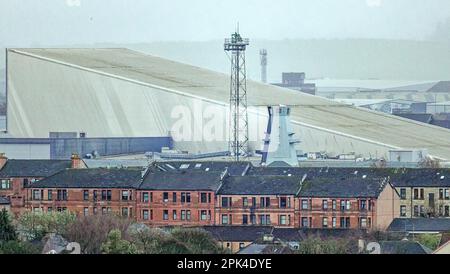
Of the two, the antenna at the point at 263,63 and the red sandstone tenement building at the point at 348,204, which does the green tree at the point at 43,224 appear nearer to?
the red sandstone tenement building at the point at 348,204

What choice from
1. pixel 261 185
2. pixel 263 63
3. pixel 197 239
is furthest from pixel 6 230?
pixel 263 63

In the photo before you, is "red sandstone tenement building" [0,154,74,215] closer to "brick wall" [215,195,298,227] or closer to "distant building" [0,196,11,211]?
"distant building" [0,196,11,211]

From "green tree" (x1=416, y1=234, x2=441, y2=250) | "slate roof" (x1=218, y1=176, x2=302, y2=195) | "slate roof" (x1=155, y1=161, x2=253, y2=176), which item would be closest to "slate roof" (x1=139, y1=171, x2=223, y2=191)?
"slate roof" (x1=218, y1=176, x2=302, y2=195)

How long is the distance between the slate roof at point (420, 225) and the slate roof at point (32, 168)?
572 centimetres

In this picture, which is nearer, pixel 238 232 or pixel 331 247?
pixel 331 247

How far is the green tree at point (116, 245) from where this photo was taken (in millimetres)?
9748

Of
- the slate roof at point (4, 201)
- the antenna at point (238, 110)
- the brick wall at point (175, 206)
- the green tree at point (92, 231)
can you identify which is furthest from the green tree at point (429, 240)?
the antenna at point (238, 110)

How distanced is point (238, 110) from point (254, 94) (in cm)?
269

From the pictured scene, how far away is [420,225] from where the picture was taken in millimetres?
16312

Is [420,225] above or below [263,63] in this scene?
below

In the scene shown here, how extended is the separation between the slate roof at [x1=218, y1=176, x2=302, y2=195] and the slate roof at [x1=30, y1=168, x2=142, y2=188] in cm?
95

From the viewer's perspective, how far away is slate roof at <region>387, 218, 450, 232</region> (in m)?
15.8

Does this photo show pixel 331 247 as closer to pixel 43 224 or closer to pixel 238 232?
pixel 43 224

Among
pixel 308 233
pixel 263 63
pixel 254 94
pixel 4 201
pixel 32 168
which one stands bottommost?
pixel 308 233
